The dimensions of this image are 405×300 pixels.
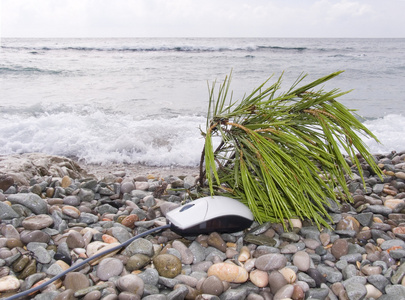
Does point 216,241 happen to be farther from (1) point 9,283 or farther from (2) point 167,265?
(1) point 9,283

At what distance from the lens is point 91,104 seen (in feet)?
24.3

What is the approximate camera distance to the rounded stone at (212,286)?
1409mm

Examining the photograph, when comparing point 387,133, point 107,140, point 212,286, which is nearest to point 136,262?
point 212,286

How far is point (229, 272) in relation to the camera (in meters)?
1.50

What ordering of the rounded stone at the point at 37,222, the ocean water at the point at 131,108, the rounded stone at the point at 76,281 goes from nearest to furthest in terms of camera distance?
the rounded stone at the point at 76,281, the rounded stone at the point at 37,222, the ocean water at the point at 131,108

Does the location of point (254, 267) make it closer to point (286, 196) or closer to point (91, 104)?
point (286, 196)

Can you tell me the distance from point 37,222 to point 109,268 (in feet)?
1.88

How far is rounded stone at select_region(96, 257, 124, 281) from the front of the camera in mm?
1491

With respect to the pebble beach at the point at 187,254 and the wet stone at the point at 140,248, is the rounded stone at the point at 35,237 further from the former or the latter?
the wet stone at the point at 140,248

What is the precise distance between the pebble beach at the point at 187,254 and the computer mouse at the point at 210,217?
0.06 m

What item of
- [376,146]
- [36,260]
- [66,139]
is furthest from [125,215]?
[376,146]

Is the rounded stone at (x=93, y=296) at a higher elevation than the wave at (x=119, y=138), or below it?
higher

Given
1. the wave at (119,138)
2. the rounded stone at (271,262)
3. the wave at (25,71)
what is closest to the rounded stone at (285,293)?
the rounded stone at (271,262)

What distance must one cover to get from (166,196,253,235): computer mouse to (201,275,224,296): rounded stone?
12.9 inches
